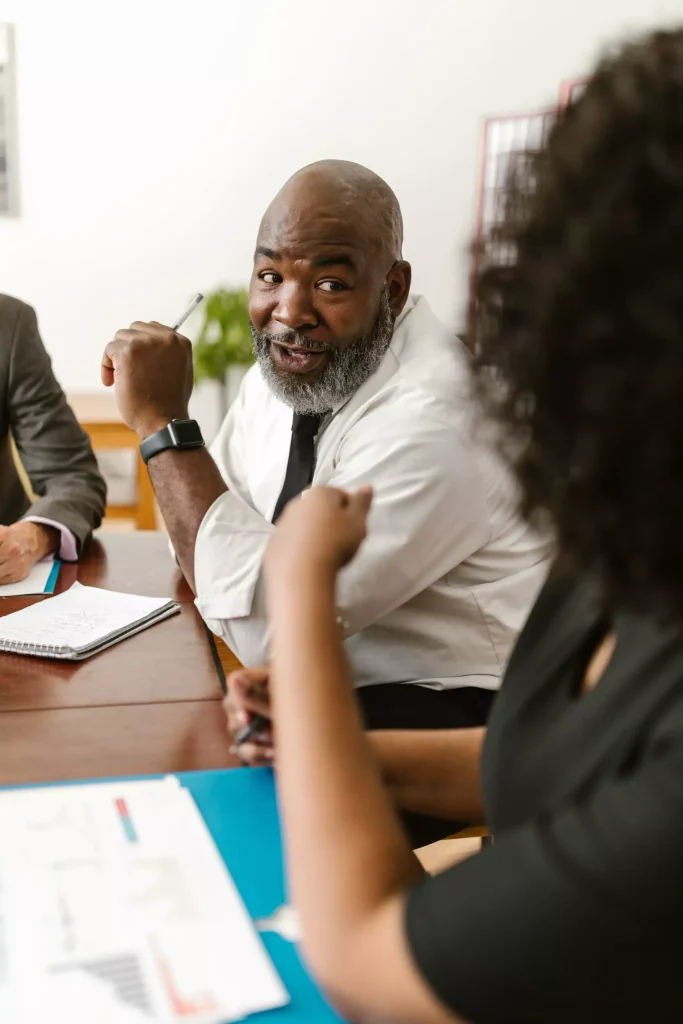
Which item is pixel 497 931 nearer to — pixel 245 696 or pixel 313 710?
pixel 313 710

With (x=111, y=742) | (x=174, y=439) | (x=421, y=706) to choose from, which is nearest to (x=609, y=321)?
(x=111, y=742)

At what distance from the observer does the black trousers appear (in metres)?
1.17

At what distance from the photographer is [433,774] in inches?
34.8

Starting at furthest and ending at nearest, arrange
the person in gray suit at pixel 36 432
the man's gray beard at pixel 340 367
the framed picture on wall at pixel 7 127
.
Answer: the framed picture on wall at pixel 7 127, the person in gray suit at pixel 36 432, the man's gray beard at pixel 340 367

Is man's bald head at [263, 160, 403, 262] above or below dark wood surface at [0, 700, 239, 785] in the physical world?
above

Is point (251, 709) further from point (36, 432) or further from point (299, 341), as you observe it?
point (36, 432)

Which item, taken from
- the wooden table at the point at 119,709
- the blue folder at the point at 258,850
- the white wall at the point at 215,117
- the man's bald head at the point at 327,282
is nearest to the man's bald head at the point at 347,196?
the man's bald head at the point at 327,282

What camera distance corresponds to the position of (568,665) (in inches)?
26.2

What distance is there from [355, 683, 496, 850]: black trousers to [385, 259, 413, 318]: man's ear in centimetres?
66

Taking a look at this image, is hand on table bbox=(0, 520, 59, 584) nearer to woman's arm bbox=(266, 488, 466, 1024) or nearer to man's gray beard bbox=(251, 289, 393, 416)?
man's gray beard bbox=(251, 289, 393, 416)

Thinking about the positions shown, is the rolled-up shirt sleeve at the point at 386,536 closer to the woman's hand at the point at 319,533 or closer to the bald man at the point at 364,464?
the bald man at the point at 364,464

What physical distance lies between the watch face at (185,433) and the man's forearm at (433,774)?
0.60m

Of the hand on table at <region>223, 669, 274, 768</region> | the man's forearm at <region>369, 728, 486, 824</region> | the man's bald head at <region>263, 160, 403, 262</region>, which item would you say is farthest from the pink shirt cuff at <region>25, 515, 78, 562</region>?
the man's forearm at <region>369, 728, 486, 824</region>

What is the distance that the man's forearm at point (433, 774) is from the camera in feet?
2.89
